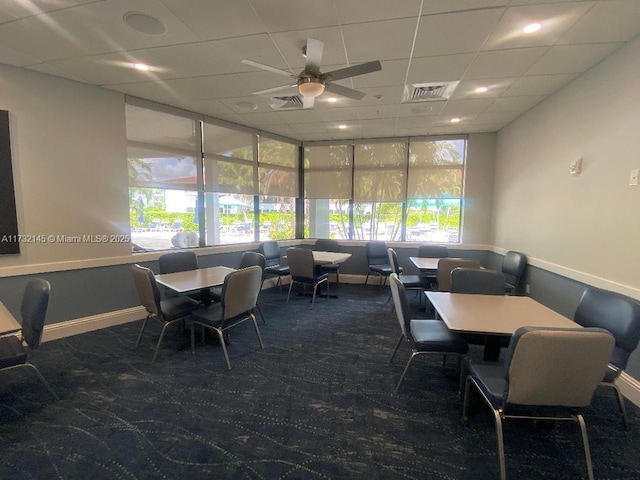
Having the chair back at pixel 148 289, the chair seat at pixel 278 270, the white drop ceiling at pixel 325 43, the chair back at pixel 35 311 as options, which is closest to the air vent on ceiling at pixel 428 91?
the white drop ceiling at pixel 325 43

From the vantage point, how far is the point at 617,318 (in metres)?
1.91

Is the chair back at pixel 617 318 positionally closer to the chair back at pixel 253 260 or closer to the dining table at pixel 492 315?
the dining table at pixel 492 315

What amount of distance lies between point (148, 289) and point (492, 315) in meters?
2.89

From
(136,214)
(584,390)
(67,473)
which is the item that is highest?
(136,214)

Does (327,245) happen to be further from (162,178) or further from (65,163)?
(65,163)

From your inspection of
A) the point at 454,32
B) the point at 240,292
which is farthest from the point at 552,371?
the point at 454,32

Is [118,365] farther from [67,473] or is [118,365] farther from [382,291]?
[382,291]

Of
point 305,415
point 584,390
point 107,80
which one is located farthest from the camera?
point 107,80

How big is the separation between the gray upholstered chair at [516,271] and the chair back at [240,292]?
3.24m

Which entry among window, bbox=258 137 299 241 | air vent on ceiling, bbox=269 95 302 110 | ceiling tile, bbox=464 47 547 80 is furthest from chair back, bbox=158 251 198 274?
ceiling tile, bbox=464 47 547 80

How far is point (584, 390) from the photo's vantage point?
4.77 feet

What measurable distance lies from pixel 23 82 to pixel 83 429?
133 inches

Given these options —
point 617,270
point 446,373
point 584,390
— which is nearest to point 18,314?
point 446,373

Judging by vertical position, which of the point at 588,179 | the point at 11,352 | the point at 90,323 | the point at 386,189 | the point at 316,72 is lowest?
the point at 90,323
